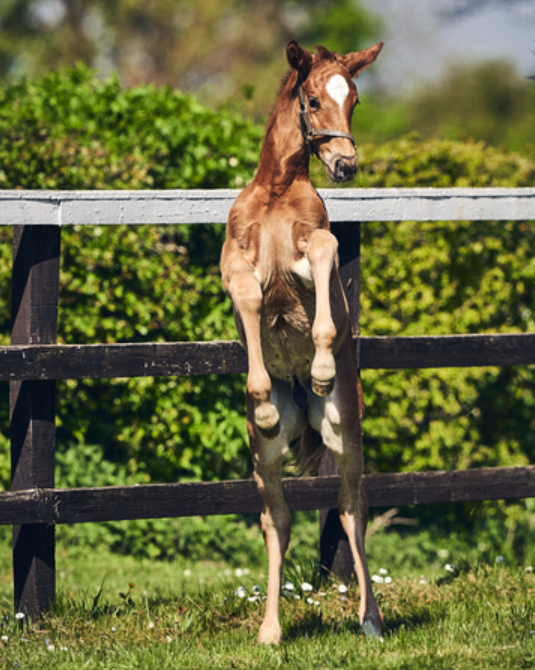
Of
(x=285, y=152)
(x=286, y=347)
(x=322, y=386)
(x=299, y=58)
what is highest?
(x=299, y=58)

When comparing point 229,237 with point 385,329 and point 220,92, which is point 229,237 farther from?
point 220,92

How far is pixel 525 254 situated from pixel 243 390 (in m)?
2.36

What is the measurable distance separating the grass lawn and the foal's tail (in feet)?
2.44

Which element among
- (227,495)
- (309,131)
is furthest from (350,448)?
(309,131)

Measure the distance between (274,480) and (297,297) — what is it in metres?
0.86

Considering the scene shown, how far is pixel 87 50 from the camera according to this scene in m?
34.4

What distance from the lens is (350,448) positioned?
4520 millimetres

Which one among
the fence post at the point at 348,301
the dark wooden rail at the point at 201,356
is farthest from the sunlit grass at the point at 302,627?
the dark wooden rail at the point at 201,356

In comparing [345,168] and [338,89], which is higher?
[338,89]

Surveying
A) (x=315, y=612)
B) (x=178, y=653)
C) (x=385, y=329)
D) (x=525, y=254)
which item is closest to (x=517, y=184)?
(x=525, y=254)

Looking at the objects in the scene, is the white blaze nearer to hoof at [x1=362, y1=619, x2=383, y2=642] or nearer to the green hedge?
hoof at [x1=362, y1=619, x2=383, y2=642]

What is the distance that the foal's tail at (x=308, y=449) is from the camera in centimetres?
473

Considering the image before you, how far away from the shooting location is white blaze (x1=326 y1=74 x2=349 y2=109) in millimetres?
3957

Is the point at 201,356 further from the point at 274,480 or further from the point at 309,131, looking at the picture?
the point at 309,131
